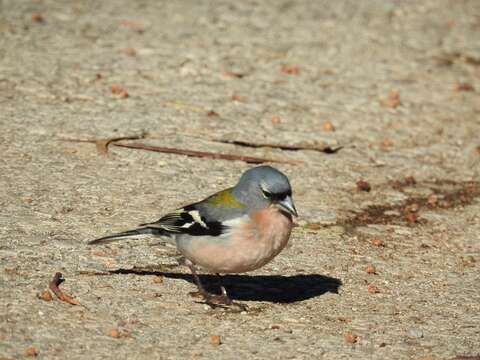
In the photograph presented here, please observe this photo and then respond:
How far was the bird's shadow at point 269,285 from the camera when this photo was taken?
6.70m

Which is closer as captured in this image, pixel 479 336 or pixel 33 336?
pixel 33 336

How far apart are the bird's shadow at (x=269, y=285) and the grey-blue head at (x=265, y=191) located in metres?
0.68

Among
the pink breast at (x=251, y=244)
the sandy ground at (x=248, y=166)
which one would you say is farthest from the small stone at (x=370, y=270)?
the pink breast at (x=251, y=244)

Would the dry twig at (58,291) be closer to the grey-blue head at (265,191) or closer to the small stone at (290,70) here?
the grey-blue head at (265,191)

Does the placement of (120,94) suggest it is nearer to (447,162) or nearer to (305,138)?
(305,138)

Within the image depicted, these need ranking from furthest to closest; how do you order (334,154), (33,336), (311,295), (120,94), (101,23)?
A: 1. (101,23)
2. (120,94)
3. (334,154)
4. (311,295)
5. (33,336)

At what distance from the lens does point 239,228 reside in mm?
6266

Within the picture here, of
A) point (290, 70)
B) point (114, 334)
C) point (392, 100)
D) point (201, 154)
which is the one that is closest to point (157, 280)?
point (114, 334)

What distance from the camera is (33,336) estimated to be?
5578 mm

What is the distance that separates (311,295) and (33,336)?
1.96 meters

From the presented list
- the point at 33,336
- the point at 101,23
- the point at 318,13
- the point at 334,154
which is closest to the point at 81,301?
the point at 33,336

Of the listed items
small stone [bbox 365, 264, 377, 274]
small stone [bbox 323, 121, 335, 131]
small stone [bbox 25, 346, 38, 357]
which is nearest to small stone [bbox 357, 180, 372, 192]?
small stone [bbox 323, 121, 335, 131]

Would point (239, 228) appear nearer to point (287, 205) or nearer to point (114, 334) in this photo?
point (287, 205)

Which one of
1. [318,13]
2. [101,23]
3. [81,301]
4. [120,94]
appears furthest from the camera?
[318,13]
